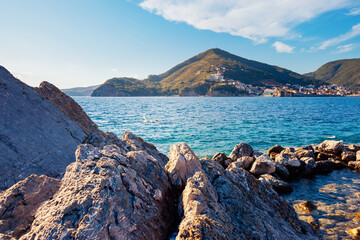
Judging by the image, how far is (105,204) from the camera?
281cm

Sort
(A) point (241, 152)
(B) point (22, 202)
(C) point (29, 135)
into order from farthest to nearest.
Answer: (A) point (241, 152), (C) point (29, 135), (B) point (22, 202)

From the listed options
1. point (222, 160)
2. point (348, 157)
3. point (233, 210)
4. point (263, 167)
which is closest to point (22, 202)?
point (233, 210)

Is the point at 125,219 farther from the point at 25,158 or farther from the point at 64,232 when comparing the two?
the point at 25,158

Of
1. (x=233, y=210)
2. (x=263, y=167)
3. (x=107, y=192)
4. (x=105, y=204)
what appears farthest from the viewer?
(x=263, y=167)

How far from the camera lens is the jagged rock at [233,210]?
291 centimetres

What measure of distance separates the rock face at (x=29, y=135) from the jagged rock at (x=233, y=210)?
411 centimetres

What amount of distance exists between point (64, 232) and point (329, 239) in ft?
25.1

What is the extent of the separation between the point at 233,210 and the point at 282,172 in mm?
9245

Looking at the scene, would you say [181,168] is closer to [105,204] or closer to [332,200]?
[105,204]

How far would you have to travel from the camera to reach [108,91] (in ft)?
655

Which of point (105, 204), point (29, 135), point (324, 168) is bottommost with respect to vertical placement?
point (324, 168)

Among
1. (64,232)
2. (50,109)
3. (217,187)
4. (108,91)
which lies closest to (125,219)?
(64,232)

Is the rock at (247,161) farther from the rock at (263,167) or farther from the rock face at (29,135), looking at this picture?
the rock face at (29,135)

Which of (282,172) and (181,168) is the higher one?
(181,168)
